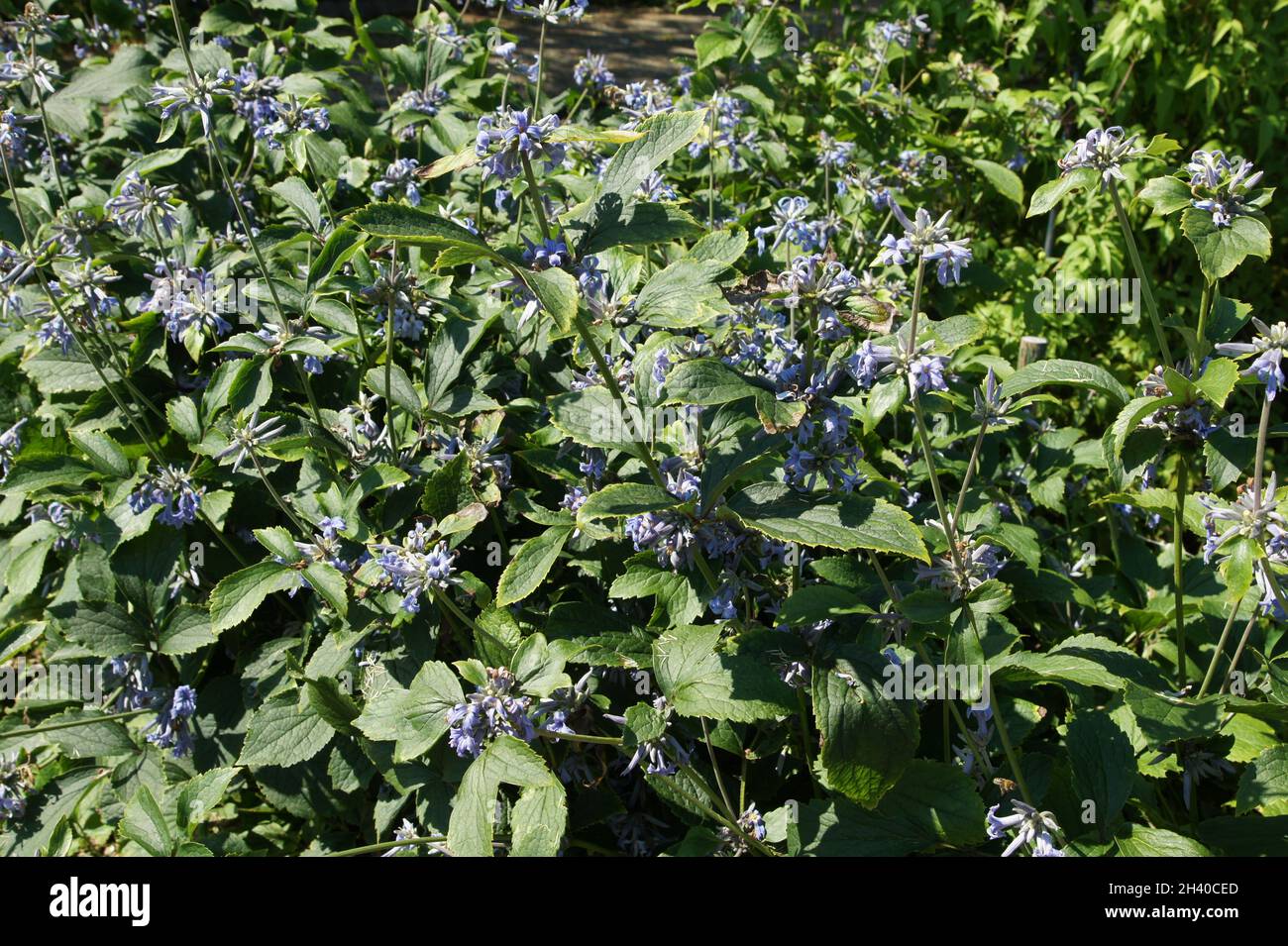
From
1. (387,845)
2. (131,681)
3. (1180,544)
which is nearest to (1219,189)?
(1180,544)

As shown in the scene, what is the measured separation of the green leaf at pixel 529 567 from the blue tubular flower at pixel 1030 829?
100cm

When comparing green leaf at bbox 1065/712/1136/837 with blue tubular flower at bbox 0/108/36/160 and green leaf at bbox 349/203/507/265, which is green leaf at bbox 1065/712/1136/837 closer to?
green leaf at bbox 349/203/507/265

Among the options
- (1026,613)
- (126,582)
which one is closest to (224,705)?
(126,582)

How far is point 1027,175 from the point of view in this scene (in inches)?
218

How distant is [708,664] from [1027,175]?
4.39m

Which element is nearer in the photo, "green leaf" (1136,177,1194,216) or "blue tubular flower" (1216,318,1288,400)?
"blue tubular flower" (1216,318,1288,400)

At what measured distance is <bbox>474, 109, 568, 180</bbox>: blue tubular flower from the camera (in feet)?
6.40

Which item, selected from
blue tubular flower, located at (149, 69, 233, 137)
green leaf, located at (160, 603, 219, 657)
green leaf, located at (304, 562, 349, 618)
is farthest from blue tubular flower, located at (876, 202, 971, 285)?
green leaf, located at (160, 603, 219, 657)

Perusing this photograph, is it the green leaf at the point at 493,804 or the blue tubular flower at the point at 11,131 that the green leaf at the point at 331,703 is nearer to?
the green leaf at the point at 493,804

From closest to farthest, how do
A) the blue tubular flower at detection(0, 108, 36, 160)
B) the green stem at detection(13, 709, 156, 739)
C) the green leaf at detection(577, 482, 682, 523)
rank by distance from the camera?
the green leaf at detection(577, 482, 682, 523) < the green stem at detection(13, 709, 156, 739) < the blue tubular flower at detection(0, 108, 36, 160)

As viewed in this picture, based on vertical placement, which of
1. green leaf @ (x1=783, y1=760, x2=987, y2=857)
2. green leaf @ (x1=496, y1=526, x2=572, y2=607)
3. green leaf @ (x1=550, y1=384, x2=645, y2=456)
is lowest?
green leaf @ (x1=783, y1=760, x2=987, y2=857)

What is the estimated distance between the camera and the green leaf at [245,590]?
250 centimetres

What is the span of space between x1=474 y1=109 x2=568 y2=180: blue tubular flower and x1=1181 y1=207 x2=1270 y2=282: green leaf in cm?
122
